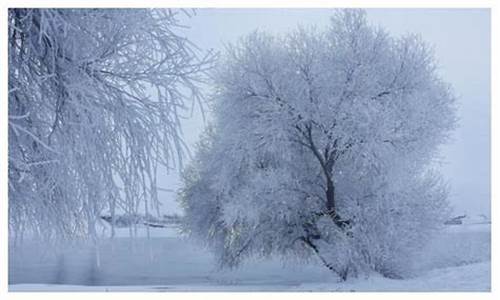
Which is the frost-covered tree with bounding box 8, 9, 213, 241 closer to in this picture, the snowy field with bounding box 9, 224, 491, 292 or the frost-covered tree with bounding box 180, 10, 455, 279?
the snowy field with bounding box 9, 224, 491, 292

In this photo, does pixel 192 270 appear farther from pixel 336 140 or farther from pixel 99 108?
pixel 99 108

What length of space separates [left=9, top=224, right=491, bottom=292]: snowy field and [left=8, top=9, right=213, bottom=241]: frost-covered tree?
10.8 inches

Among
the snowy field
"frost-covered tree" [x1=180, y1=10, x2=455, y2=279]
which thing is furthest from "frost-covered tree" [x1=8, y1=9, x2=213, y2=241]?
"frost-covered tree" [x1=180, y1=10, x2=455, y2=279]

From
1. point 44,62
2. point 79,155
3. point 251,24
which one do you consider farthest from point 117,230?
point 251,24

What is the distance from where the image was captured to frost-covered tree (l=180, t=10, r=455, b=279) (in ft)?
17.9

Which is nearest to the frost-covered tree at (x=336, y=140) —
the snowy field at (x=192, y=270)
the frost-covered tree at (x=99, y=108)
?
the snowy field at (x=192, y=270)

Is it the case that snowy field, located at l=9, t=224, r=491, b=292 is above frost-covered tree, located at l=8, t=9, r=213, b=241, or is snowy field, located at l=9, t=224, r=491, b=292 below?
below

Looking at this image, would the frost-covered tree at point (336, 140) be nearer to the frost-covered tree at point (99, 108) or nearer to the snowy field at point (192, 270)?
the snowy field at point (192, 270)

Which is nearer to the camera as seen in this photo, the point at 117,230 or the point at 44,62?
the point at 44,62
